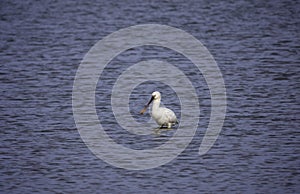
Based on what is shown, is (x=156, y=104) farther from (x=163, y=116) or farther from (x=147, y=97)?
(x=147, y=97)

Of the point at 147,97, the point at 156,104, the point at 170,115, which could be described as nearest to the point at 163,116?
the point at 170,115

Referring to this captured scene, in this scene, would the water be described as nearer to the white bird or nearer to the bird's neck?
the white bird

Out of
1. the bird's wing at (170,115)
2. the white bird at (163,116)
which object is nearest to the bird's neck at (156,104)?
the white bird at (163,116)

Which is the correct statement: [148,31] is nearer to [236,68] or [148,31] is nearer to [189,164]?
[236,68]

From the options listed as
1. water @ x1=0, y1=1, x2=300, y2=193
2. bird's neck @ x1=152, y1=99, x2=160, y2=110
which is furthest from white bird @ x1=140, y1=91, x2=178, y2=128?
water @ x1=0, y1=1, x2=300, y2=193

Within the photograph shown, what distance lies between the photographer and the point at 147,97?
16062 millimetres

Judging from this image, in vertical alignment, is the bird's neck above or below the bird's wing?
above

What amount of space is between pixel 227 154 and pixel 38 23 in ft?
41.8

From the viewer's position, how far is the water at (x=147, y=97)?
11.4 metres

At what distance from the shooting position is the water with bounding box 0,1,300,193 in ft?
37.3

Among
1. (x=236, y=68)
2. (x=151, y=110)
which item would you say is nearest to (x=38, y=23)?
(x=236, y=68)

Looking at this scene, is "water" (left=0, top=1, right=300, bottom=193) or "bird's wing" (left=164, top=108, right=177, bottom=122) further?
"bird's wing" (left=164, top=108, right=177, bottom=122)

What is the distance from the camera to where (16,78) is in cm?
1755

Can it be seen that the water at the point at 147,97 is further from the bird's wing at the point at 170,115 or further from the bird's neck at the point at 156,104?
the bird's neck at the point at 156,104
